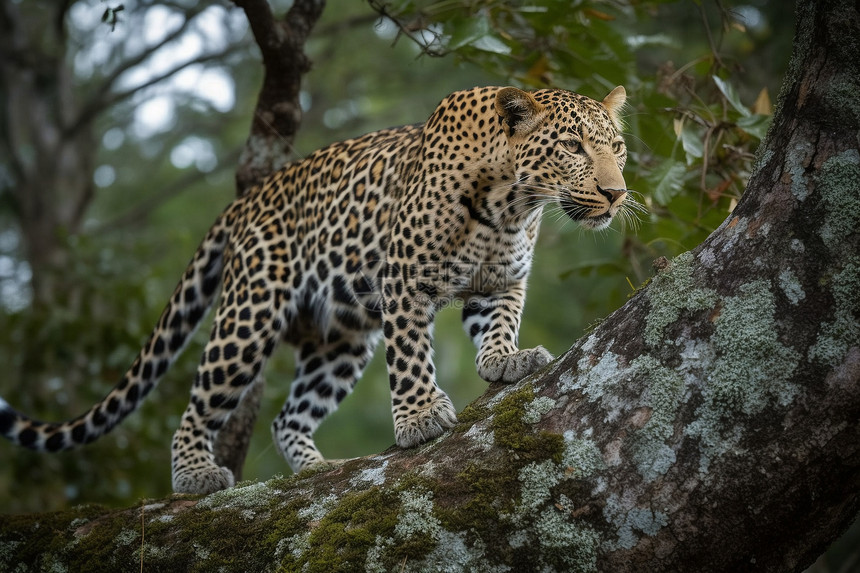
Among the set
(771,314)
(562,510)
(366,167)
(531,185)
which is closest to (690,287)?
(771,314)

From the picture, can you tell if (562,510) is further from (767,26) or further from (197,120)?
(197,120)

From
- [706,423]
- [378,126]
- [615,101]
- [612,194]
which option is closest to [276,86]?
[615,101]

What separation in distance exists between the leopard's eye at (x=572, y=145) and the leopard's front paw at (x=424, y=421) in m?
1.73

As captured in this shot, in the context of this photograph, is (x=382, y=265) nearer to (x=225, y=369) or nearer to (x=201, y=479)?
(x=225, y=369)

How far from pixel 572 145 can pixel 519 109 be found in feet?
1.44

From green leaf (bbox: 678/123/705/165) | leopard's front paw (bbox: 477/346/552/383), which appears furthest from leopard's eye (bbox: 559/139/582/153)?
leopard's front paw (bbox: 477/346/552/383)

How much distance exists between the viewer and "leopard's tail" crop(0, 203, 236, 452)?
6.02 m

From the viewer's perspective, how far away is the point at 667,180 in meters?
Answer: 5.50

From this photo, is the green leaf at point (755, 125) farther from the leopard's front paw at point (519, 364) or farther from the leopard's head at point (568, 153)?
the leopard's front paw at point (519, 364)

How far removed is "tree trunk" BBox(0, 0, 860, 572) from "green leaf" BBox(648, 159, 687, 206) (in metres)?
1.83

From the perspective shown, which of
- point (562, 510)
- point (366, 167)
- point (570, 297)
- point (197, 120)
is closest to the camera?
point (562, 510)

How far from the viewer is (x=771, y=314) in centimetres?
321

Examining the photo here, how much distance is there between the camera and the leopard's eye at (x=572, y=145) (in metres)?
5.29

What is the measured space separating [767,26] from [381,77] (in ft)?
23.2
